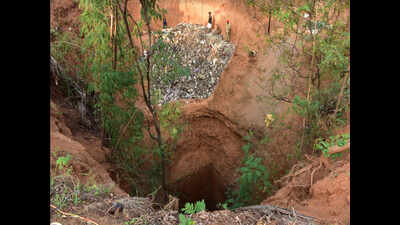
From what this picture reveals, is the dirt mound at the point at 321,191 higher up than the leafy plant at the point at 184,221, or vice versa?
the leafy plant at the point at 184,221

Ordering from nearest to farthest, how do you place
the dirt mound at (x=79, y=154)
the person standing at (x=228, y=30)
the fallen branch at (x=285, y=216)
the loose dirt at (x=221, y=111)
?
the fallen branch at (x=285, y=216) → the dirt mound at (x=79, y=154) → the loose dirt at (x=221, y=111) → the person standing at (x=228, y=30)

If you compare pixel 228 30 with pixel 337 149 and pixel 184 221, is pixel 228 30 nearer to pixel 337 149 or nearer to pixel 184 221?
pixel 337 149

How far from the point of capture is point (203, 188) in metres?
5.99

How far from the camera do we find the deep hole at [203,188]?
220 inches

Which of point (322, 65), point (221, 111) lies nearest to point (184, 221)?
point (322, 65)

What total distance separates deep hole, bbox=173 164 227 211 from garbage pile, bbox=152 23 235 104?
69.3 inches

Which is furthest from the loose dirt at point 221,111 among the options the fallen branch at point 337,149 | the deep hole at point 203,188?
the fallen branch at point 337,149

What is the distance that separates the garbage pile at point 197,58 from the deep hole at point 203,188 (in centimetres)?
176

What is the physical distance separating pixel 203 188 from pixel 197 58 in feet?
10.5

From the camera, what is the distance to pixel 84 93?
169 inches

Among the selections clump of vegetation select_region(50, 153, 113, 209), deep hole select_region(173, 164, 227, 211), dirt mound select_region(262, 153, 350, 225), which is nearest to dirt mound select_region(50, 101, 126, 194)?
clump of vegetation select_region(50, 153, 113, 209)

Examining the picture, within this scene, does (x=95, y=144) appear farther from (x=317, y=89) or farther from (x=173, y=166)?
(x=317, y=89)

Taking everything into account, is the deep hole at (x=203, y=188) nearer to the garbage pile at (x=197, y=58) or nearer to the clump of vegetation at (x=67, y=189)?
the garbage pile at (x=197, y=58)

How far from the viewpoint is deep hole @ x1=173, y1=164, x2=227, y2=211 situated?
5594mm
